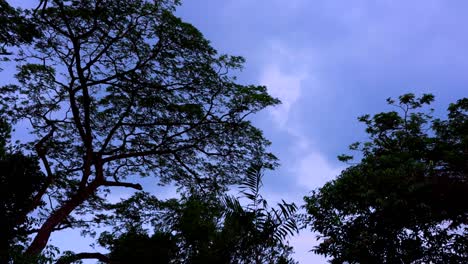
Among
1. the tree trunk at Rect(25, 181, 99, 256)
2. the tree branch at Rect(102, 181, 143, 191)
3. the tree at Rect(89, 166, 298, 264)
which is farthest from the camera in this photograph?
the tree branch at Rect(102, 181, 143, 191)

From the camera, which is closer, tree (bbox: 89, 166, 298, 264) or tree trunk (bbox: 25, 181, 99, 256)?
tree (bbox: 89, 166, 298, 264)

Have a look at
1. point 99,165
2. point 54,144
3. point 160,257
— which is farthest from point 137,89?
point 160,257

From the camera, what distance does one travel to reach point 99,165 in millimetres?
14367

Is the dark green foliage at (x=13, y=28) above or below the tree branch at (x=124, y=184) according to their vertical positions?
above

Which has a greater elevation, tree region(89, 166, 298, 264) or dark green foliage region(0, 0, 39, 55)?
dark green foliage region(0, 0, 39, 55)

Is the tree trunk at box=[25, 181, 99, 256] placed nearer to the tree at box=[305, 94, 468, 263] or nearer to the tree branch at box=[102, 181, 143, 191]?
A: the tree branch at box=[102, 181, 143, 191]

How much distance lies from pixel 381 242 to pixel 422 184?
6.40 feet

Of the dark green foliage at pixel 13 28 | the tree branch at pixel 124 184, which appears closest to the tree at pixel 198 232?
the tree branch at pixel 124 184

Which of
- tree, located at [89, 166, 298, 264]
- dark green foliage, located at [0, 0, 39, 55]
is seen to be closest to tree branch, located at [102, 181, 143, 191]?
tree, located at [89, 166, 298, 264]

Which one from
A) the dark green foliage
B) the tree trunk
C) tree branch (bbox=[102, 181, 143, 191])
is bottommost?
the tree trunk

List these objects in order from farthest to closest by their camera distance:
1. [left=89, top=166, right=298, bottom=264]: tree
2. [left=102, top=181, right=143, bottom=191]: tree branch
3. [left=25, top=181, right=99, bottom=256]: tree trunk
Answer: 1. [left=102, top=181, right=143, bottom=191]: tree branch
2. [left=25, top=181, right=99, bottom=256]: tree trunk
3. [left=89, top=166, right=298, bottom=264]: tree

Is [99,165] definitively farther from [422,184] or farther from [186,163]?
[422,184]

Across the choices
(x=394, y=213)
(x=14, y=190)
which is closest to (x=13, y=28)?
(x=14, y=190)

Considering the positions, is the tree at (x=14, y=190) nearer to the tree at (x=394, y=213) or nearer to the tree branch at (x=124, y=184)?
the tree branch at (x=124, y=184)
